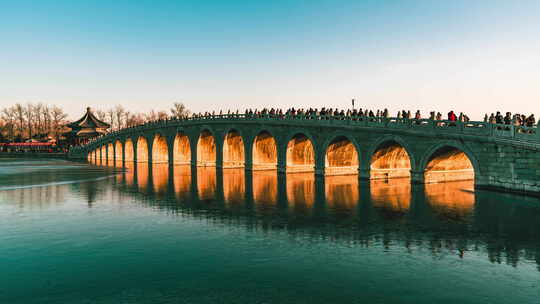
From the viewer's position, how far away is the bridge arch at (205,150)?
192 ft

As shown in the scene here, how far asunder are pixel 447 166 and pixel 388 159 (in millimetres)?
4803

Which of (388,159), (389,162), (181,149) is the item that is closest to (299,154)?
(389,162)

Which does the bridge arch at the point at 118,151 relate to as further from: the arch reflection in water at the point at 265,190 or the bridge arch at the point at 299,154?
the arch reflection in water at the point at 265,190

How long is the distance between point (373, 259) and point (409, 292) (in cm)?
274

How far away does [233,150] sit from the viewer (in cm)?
5356

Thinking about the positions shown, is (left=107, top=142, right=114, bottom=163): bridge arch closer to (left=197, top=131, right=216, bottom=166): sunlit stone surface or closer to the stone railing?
(left=197, top=131, right=216, bottom=166): sunlit stone surface

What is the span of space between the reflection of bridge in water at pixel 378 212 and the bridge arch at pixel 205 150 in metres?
24.2

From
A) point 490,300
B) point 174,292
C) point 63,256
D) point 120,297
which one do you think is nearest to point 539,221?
point 490,300

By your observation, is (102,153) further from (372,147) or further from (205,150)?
(372,147)

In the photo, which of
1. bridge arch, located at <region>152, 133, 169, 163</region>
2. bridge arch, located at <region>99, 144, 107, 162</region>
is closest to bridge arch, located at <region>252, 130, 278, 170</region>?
bridge arch, located at <region>152, 133, 169, 163</region>

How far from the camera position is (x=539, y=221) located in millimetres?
17797

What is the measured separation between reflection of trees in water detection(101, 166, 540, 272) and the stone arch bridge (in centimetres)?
139

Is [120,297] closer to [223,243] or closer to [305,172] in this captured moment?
[223,243]

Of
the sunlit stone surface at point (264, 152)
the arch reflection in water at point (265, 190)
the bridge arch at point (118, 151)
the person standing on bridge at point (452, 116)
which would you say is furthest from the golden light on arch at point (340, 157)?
the bridge arch at point (118, 151)
